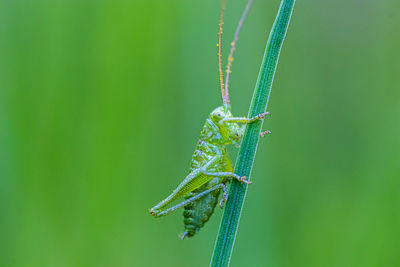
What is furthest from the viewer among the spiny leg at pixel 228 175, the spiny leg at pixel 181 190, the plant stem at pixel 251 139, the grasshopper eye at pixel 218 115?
the grasshopper eye at pixel 218 115

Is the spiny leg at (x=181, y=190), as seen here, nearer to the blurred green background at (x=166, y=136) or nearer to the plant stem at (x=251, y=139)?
the blurred green background at (x=166, y=136)

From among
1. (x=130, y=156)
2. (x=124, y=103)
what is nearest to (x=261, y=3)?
(x=124, y=103)

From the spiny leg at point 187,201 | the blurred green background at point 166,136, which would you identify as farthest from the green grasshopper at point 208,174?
the blurred green background at point 166,136

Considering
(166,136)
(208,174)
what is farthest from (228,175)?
(166,136)

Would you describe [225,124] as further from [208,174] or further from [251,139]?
[251,139]

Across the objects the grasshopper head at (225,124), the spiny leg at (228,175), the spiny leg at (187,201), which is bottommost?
the spiny leg at (187,201)

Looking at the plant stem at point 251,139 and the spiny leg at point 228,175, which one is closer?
the plant stem at point 251,139

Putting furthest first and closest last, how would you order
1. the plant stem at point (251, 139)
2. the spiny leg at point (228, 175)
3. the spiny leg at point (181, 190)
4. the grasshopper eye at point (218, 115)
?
the grasshopper eye at point (218, 115) → the spiny leg at point (181, 190) → the spiny leg at point (228, 175) → the plant stem at point (251, 139)

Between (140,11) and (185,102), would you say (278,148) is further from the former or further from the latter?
(140,11)
